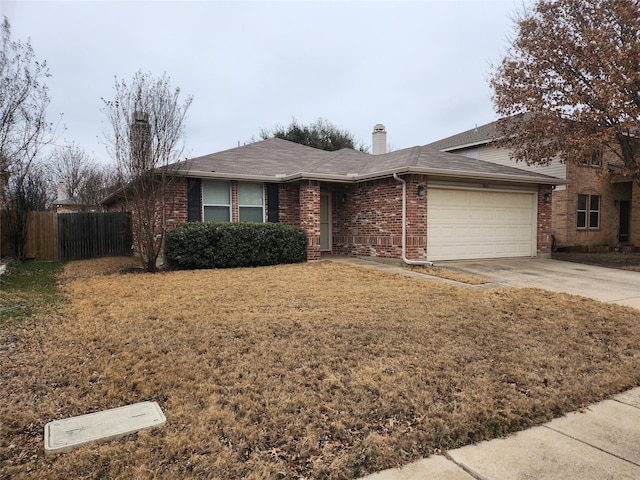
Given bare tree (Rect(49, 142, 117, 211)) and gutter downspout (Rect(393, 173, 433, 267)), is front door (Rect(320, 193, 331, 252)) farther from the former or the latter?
bare tree (Rect(49, 142, 117, 211))

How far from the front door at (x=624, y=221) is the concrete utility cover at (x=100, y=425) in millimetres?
22793

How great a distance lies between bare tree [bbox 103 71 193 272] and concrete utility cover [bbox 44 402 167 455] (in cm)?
740

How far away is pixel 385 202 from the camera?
11898 millimetres

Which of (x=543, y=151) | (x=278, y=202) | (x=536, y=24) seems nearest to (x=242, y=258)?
(x=278, y=202)

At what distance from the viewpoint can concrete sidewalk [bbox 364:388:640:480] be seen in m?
2.43

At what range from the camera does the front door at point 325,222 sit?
1409 centimetres

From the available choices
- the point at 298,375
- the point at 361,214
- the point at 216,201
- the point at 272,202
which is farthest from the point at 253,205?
the point at 298,375

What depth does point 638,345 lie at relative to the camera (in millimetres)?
4848

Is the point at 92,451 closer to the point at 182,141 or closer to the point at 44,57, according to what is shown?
the point at 182,141

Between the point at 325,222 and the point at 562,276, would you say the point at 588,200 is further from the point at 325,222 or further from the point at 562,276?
the point at 325,222

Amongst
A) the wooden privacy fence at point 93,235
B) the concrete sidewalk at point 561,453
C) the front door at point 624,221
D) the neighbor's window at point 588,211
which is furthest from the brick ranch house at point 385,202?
the front door at point 624,221

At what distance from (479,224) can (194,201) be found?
870 centimetres

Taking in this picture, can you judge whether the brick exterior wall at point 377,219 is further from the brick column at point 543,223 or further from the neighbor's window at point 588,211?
the neighbor's window at point 588,211

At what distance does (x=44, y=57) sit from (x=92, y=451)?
1019cm
